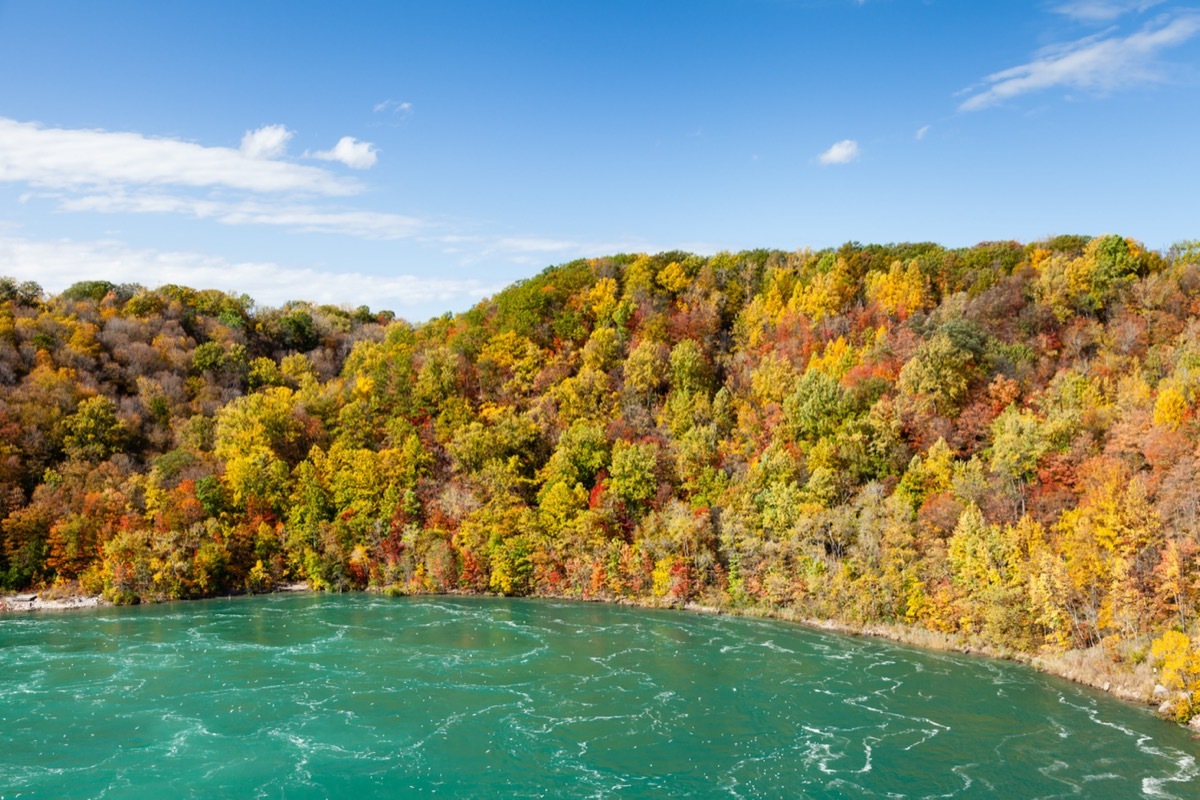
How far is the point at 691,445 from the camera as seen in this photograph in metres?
60.6

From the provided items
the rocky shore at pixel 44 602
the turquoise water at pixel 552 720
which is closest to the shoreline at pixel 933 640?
the rocky shore at pixel 44 602

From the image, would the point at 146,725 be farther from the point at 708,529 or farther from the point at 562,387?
the point at 562,387

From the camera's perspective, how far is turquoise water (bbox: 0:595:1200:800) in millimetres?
25703

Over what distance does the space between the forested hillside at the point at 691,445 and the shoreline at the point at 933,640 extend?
647 mm

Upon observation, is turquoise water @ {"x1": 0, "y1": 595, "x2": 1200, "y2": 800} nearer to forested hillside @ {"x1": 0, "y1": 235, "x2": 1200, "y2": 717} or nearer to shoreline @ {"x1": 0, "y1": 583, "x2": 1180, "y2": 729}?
shoreline @ {"x1": 0, "y1": 583, "x2": 1180, "y2": 729}

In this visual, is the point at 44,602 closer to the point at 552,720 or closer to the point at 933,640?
the point at 552,720

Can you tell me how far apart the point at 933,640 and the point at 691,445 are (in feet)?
76.7

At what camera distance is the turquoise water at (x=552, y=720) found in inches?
1012

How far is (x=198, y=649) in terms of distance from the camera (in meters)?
42.2

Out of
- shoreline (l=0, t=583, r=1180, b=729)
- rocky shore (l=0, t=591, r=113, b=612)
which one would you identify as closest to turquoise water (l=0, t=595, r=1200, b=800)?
shoreline (l=0, t=583, r=1180, b=729)

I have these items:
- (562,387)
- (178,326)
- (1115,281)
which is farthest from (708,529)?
(178,326)

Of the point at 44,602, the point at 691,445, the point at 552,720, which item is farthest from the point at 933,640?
the point at 44,602

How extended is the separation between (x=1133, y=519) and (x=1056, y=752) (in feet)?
46.3

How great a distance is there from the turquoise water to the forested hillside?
5.84 meters
